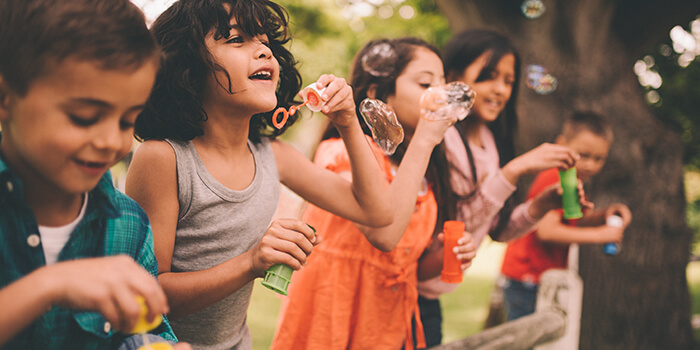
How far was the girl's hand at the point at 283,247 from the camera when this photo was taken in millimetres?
1108

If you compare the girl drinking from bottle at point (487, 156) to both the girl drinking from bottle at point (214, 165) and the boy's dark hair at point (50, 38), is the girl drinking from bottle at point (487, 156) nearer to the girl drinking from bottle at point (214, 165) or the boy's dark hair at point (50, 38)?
the girl drinking from bottle at point (214, 165)

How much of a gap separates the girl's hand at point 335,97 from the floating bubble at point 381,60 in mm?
521

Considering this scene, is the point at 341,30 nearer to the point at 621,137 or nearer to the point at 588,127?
the point at 621,137

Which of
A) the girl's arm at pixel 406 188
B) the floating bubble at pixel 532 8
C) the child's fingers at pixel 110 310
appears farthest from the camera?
the floating bubble at pixel 532 8

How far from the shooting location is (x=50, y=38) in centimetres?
77

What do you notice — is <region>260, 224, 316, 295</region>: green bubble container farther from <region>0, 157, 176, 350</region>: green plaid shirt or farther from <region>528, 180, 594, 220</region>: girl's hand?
<region>528, 180, 594, 220</region>: girl's hand

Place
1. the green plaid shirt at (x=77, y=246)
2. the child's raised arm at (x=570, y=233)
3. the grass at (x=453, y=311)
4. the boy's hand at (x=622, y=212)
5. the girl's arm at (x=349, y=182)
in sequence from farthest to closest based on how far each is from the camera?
the grass at (x=453, y=311), the boy's hand at (x=622, y=212), the child's raised arm at (x=570, y=233), the girl's arm at (x=349, y=182), the green plaid shirt at (x=77, y=246)

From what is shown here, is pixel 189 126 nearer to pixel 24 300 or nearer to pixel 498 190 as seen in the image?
pixel 24 300

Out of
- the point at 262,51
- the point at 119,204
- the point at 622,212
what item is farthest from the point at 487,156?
the point at 119,204

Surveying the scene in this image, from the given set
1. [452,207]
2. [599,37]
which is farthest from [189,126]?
[599,37]

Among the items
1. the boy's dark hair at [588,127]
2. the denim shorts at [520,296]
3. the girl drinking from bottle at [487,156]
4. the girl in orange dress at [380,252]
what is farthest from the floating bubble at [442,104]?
the denim shorts at [520,296]

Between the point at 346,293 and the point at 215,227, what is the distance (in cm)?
64

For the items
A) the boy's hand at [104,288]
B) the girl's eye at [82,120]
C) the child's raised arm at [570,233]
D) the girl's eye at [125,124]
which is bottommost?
the boy's hand at [104,288]

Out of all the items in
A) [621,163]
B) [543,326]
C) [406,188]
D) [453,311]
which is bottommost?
[453,311]
